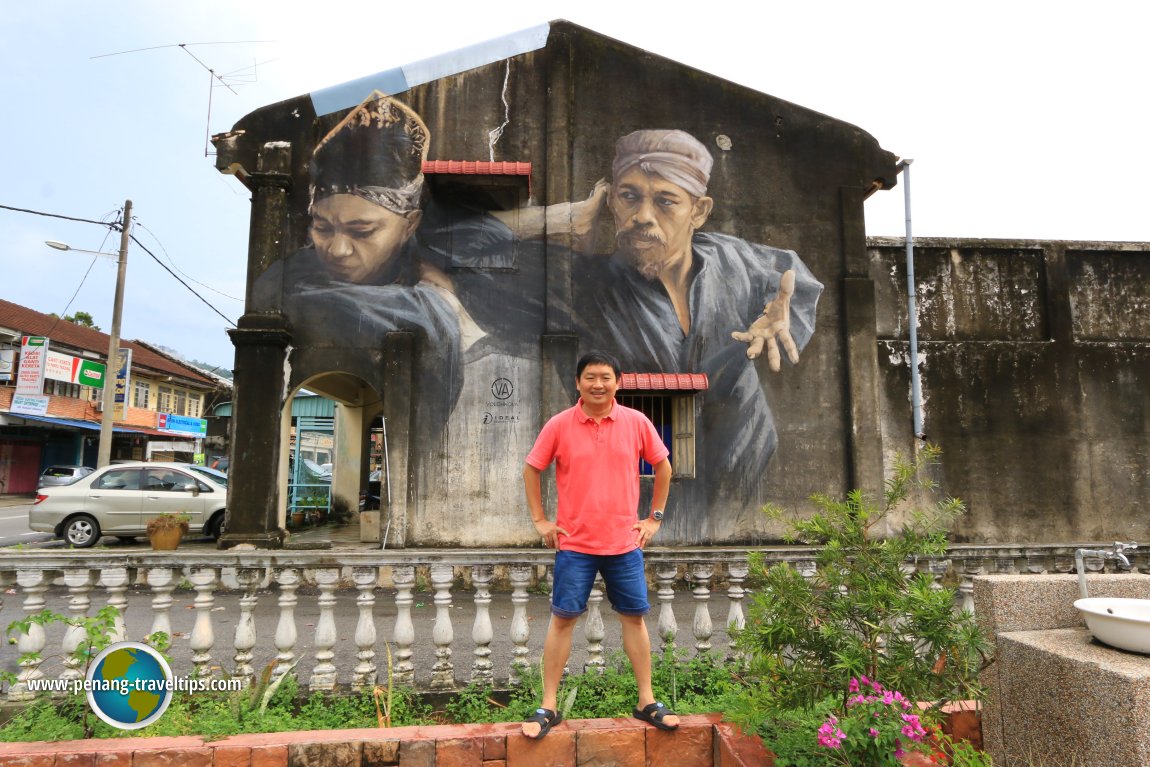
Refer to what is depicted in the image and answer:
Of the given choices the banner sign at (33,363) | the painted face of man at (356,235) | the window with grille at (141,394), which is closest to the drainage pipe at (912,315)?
the painted face of man at (356,235)

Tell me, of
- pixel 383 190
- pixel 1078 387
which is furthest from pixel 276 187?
pixel 1078 387

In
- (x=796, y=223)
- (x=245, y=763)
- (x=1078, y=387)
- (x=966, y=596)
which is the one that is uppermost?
(x=796, y=223)

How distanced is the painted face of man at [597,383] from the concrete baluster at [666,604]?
1.63m

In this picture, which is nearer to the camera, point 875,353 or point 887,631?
point 887,631

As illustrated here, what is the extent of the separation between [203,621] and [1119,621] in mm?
4390

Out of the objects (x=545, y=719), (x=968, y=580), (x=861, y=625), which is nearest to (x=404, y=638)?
(x=545, y=719)

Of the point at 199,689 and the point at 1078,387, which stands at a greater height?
the point at 1078,387

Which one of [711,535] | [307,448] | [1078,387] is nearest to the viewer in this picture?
[711,535]

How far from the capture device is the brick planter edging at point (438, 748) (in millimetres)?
2619

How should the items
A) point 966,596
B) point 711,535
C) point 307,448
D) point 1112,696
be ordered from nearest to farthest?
point 1112,696 < point 966,596 < point 711,535 < point 307,448

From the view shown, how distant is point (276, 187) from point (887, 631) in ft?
32.7

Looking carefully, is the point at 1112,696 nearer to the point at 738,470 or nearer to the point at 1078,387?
the point at 738,470

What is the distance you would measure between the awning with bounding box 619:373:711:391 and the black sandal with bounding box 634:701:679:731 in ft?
21.4

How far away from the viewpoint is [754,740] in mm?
2705
